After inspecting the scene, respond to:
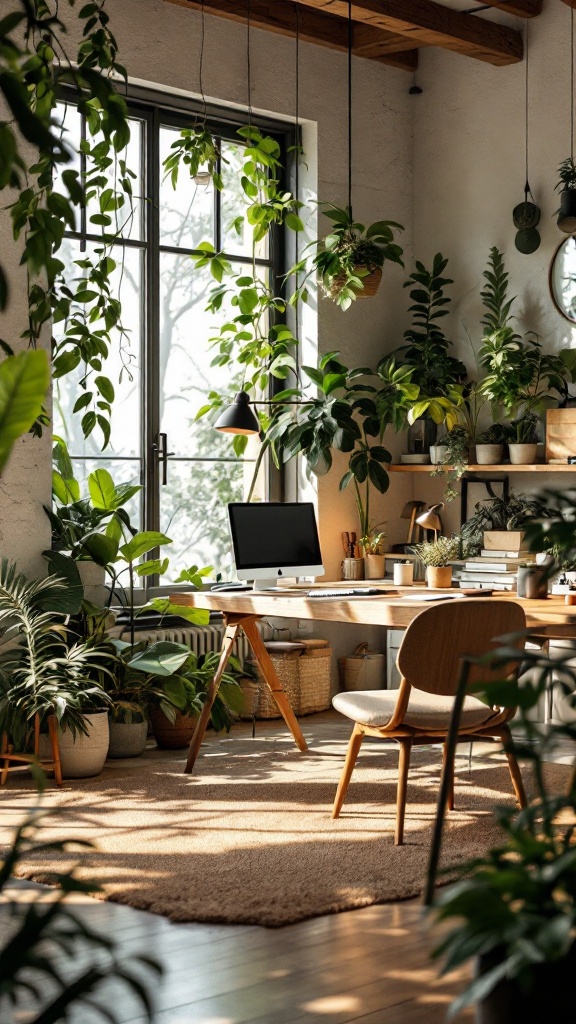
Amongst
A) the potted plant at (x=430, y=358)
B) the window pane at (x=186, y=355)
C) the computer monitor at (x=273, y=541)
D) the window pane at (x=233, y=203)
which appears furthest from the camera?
the window pane at (x=233, y=203)

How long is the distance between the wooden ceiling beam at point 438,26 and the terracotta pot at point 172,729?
141 inches

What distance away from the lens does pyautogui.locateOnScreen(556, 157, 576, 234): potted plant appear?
6633 mm

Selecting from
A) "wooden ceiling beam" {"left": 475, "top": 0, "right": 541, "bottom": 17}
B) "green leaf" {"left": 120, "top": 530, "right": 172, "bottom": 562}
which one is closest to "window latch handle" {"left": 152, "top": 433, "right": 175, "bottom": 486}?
"green leaf" {"left": 120, "top": 530, "right": 172, "bottom": 562}

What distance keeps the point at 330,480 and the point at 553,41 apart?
108 inches

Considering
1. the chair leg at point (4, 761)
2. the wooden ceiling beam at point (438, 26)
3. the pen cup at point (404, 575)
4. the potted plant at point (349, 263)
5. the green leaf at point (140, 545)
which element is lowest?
A: the chair leg at point (4, 761)

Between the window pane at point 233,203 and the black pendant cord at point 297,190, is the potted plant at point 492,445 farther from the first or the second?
the window pane at point 233,203

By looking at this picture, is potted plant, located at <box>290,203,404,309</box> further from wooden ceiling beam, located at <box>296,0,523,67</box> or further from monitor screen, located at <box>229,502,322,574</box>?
monitor screen, located at <box>229,502,322,574</box>

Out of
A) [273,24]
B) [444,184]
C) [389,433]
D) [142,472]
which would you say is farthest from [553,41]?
[142,472]

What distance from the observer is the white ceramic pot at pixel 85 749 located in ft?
17.6

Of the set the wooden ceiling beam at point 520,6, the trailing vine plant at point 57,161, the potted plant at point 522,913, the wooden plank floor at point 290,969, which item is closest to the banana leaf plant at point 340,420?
the trailing vine plant at point 57,161

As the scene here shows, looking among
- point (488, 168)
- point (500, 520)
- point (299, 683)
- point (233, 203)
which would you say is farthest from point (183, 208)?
point (299, 683)

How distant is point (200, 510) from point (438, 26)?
2.90 m

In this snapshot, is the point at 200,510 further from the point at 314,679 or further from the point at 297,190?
the point at 297,190

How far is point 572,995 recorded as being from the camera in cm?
157
